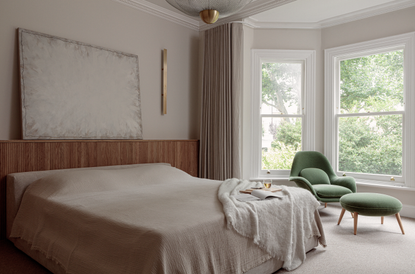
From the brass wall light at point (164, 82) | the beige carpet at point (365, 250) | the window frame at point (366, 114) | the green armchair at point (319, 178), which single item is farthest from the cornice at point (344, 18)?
the beige carpet at point (365, 250)

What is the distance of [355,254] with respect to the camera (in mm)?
→ 2656

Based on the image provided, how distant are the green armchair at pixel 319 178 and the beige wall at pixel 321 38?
1.34ft

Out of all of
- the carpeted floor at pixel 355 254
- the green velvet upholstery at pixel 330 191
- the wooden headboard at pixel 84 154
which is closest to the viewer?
the carpeted floor at pixel 355 254

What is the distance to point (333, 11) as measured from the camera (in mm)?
4281

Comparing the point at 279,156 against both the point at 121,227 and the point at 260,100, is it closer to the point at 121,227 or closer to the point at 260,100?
the point at 260,100

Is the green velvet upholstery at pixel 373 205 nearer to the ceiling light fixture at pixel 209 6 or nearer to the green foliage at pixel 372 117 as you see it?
the green foliage at pixel 372 117

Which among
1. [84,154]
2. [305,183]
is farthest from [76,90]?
[305,183]

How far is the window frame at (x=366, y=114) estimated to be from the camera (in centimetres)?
396

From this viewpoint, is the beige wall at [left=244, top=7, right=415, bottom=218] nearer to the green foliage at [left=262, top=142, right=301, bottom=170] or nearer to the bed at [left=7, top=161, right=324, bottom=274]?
the green foliage at [left=262, top=142, right=301, bottom=170]

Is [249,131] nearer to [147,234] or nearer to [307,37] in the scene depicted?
[307,37]

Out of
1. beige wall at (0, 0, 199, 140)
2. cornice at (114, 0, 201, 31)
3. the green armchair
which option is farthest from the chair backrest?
cornice at (114, 0, 201, 31)

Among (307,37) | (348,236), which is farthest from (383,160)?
(307,37)

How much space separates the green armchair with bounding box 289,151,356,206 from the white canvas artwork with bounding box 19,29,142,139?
7.23 ft

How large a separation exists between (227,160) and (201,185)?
4.76 ft
